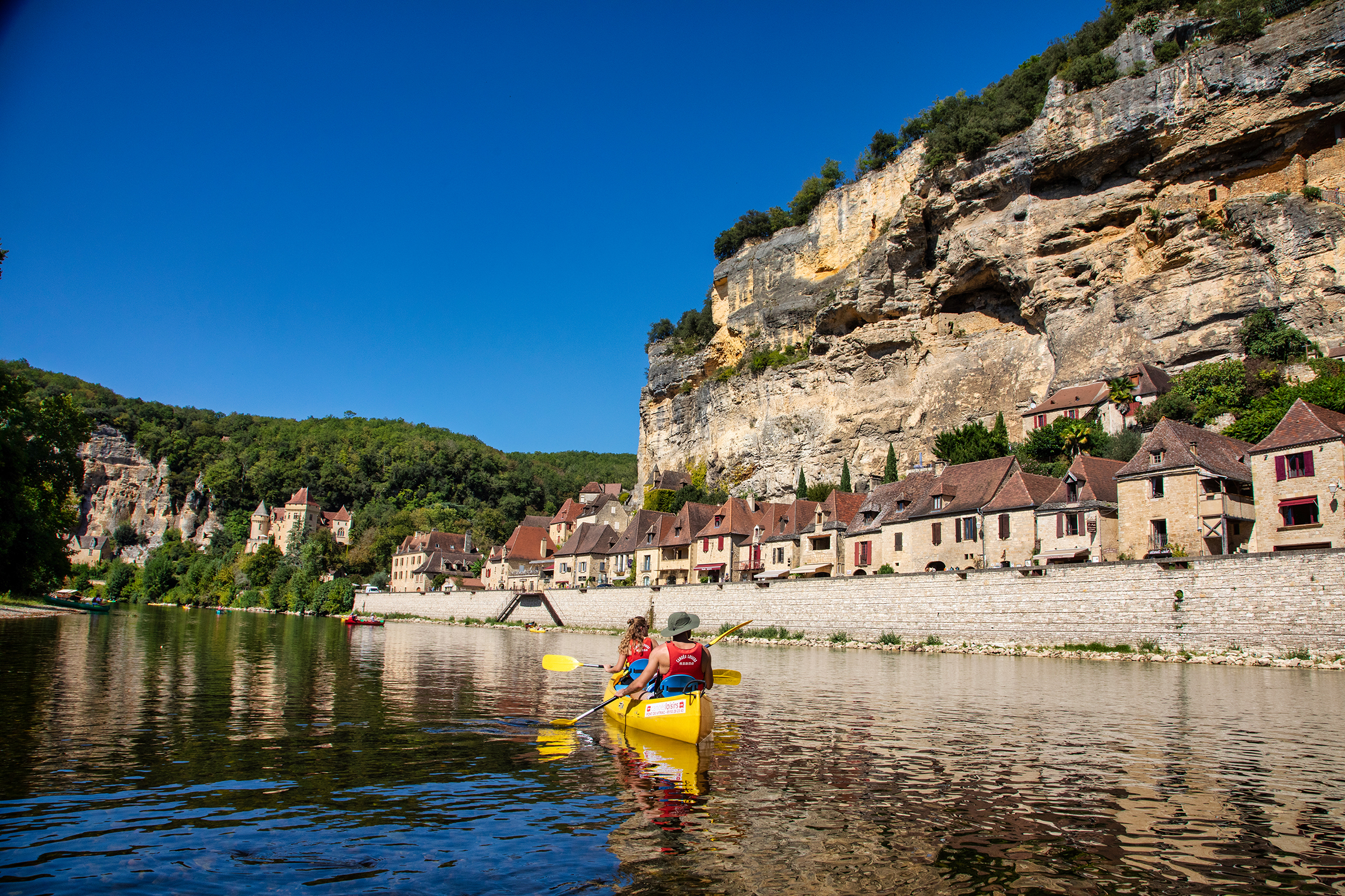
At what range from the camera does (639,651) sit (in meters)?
13.0

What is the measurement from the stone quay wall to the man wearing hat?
19.2 meters

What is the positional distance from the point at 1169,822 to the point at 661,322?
244ft

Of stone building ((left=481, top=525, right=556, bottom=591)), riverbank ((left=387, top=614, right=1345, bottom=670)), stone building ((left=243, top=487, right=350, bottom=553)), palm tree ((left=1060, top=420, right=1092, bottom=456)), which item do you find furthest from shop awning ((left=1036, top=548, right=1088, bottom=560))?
stone building ((left=243, top=487, right=350, bottom=553))

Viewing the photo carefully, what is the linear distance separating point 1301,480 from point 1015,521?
385 inches

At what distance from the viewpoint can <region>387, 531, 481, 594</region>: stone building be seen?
77.4 meters

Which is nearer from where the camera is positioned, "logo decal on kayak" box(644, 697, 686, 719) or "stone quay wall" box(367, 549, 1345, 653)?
"logo decal on kayak" box(644, 697, 686, 719)

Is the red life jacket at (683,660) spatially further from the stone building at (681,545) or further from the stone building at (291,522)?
the stone building at (291,522)

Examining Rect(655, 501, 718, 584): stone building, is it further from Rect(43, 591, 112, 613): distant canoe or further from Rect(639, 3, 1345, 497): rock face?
Rect(43, 591, 112, 613): distant canoe

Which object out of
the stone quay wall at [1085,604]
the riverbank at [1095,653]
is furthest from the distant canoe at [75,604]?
the riverbank at [1095,653]

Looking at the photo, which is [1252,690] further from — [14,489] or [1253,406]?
[14,489]

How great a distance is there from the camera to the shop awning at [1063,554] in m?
31.9

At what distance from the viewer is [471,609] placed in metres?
60.9

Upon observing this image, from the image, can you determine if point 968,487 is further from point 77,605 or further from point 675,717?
point 77,605

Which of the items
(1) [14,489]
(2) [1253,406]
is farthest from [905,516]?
(1) [14,489]
